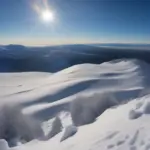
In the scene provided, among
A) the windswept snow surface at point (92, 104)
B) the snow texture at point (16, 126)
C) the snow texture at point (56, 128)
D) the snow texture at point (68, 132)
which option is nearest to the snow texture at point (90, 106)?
the windswept snow surface at point (92, 104)

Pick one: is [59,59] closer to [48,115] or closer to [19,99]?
[19,99]

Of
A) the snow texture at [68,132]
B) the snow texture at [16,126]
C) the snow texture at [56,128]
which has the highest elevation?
the snow texture at [68,132]

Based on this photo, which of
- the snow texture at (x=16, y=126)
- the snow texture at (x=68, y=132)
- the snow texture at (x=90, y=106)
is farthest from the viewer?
the snow texture at (x=90, y=106)

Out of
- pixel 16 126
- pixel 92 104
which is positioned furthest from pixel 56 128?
pixel 92 104

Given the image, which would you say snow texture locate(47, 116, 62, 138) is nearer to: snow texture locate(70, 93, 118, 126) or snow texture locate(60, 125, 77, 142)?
snow texture locate(70, 93, 118, 126)

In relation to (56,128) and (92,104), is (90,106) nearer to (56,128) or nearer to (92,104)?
(92,104)

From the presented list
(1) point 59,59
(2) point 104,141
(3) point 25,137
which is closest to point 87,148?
(2) point 104,141

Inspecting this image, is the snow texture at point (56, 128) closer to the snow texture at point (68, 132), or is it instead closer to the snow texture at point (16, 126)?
the snow texture at point (16, 126)

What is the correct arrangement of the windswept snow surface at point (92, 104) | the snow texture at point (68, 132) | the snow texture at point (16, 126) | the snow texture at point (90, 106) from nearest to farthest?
the windswept snow surface at point (92, 104) → the snow texture at point (68, 132) → the snow texture at point (16, 126) → the snow texture at point (90, 106)

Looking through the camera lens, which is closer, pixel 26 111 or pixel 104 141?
pixel 104 141
